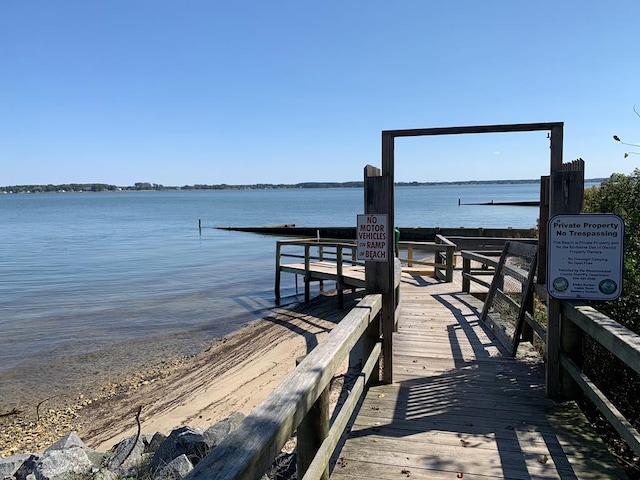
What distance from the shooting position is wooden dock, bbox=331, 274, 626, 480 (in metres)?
3.18

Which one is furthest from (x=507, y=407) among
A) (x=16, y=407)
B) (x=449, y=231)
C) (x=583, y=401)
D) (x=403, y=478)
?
(x=449, y=231)

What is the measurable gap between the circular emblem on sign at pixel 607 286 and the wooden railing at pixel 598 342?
18cm

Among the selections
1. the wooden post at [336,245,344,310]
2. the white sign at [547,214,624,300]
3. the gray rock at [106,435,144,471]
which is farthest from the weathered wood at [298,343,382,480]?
the wooden post at [336,245,344,310]

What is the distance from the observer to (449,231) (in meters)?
30.2

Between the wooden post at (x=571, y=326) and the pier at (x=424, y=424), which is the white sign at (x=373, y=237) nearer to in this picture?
the pier at (x=424, y=424)

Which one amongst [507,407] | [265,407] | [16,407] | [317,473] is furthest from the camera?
[16,407]

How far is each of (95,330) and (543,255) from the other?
463 inches

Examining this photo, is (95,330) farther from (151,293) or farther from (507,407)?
(507,407)

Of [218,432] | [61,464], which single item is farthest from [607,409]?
[61,464]

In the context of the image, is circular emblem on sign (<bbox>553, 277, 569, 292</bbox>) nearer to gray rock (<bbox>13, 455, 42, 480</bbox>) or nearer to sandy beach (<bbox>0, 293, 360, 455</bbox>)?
sandy beach (<bbox>0, 293, 360, 455</bbox>)

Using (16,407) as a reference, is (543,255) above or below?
above

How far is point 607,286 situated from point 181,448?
13.7 ft

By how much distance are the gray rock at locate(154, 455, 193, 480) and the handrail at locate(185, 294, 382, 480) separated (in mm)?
1934

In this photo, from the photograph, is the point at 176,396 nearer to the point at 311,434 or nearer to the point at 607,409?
the point at 311,434
